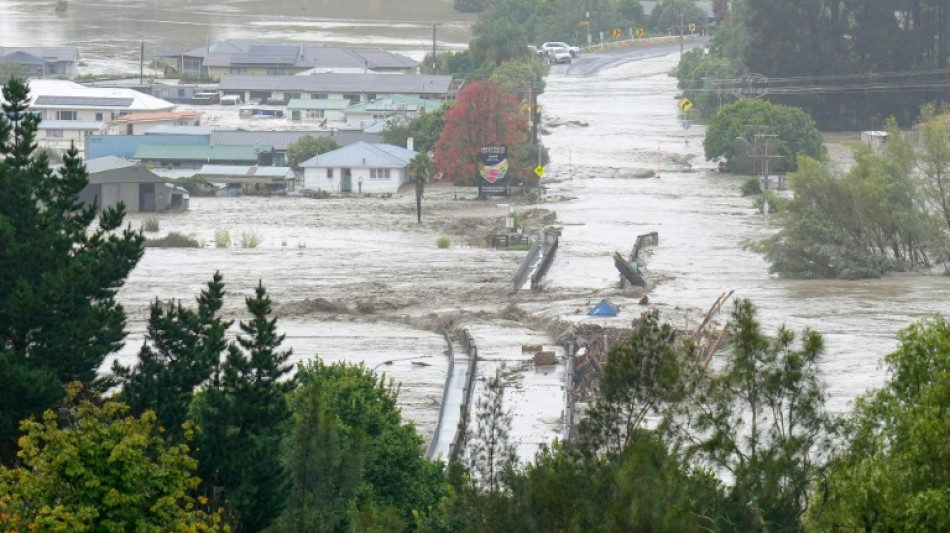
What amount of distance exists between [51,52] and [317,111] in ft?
92.1

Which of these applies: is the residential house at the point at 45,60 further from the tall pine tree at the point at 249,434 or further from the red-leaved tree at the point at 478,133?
the tall pine tree at the point at 249,434

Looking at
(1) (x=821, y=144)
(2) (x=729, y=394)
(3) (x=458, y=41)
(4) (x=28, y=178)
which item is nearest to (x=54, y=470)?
(2) (x=729, y=394)

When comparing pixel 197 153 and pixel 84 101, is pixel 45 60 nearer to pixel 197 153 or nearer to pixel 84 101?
pixel 84 101

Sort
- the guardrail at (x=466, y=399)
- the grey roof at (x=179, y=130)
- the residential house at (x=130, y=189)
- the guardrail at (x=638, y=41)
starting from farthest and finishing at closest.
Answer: the guardrail at (x=638, y=41)
the grey roof at (x=179, y=130)
the residential house at (x=130, y=189)
the guardrail at (x=466, y=399)

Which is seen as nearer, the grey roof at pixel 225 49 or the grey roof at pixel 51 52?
the grey roof at pixel 225 49

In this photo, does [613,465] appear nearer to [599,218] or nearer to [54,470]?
[54,470]

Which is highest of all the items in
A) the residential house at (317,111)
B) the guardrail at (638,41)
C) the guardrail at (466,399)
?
the guardrail at (638,41)

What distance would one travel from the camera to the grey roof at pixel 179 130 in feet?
295

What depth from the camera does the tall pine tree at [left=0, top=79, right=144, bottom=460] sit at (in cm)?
2097

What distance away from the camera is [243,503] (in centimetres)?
1923

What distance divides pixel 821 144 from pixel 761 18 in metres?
15.0

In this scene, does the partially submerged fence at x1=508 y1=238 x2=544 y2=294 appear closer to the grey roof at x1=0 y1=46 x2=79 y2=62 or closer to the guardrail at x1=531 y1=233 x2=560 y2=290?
the guardrail at x1=531 y1=233 x2=560 y2=290

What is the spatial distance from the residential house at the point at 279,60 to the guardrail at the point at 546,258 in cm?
5619

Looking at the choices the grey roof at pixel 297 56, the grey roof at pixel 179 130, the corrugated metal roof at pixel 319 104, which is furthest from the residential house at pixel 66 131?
the grey roof at pixel 297 56
